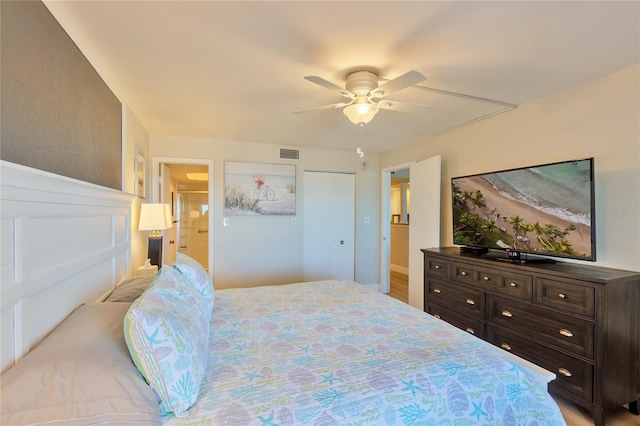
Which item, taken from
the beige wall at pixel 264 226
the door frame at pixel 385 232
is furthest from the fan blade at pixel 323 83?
the door frame at pixel 385 232

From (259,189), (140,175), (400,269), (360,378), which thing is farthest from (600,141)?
(400,269)

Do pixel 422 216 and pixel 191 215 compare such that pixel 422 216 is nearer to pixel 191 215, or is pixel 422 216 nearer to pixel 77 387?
pixel 77 387

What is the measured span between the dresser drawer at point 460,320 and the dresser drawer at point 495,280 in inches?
13.2

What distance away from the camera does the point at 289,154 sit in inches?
180

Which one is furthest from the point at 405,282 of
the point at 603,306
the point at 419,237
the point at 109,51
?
the point at 109,51

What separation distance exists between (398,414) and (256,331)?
89 cm

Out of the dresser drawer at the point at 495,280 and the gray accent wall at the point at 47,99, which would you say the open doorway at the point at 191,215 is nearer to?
the gray accent wall at the point at 47,99

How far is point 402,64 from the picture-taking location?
2021mm

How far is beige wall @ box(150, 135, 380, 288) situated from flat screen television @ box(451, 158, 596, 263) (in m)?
2.00

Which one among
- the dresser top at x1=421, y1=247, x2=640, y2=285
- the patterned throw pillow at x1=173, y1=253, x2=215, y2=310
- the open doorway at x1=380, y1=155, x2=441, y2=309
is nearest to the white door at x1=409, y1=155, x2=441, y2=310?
the open doorway at x1=380, y1=155, x2=441, y2=309

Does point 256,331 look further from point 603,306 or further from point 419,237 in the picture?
point 419,237

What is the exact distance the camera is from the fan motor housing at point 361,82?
6.74 ft

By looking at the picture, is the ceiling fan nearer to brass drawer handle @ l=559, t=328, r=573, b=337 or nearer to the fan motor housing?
the fan motor housing

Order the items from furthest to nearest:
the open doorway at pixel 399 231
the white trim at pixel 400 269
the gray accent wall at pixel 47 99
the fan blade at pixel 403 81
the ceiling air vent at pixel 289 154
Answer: the white trim at pixel 400 269 → the open doorway at pixel 399 231 → the ceiling air vent at pixel 289 154 → the fan blade at pixel 403 81 → the gray accent wall at pixel 47 99
